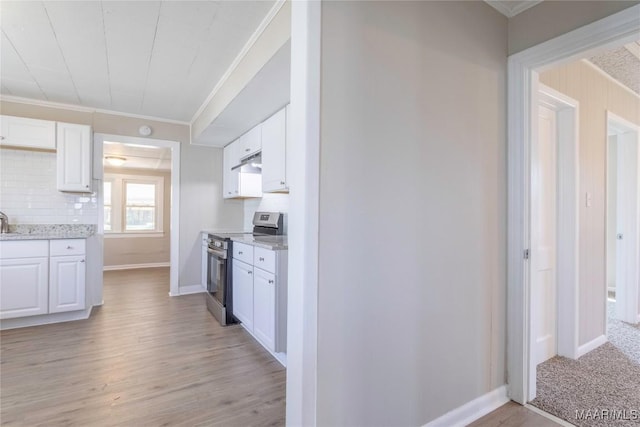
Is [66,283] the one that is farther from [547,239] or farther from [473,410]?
[547,239]

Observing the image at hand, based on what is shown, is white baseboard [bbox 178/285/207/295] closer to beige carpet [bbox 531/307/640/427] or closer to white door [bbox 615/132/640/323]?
beige carpet [bbox 531/307/640/427]

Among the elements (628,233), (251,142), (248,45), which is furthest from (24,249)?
(628,233)

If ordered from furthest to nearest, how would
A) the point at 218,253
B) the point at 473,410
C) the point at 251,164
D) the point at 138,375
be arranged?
the point at 251,164 → the point at 218,253 → the point at 138,375 → the point at 473,410

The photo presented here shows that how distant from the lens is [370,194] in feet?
4.57

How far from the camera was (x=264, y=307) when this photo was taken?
8.16 ft

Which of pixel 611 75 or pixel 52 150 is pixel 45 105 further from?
pixel 611 75

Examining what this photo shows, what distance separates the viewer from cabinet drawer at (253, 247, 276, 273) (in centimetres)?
234

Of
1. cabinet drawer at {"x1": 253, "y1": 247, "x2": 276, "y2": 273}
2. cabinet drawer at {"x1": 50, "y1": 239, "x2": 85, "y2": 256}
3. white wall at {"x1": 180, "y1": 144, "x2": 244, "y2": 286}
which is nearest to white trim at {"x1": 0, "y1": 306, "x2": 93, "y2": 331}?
cabinet drawer at {"x1": 50, "y1": 239, "x2": 85, "y2": 256}

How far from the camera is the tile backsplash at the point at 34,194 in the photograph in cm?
353

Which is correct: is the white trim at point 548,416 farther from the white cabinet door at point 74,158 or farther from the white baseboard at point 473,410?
the white cabinet door at point 74,158

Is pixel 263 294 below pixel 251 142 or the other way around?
below

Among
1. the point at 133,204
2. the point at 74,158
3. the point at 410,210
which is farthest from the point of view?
the point at 133,204

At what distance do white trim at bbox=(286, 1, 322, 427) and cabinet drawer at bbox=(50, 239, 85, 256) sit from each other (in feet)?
10.7

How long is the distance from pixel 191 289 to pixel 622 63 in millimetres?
5434
